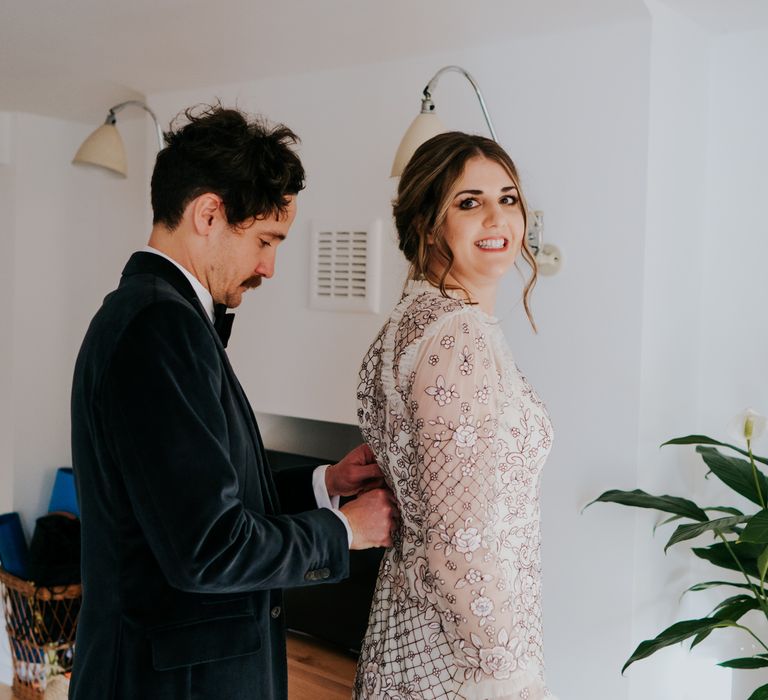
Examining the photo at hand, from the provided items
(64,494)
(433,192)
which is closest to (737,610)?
(433,192)

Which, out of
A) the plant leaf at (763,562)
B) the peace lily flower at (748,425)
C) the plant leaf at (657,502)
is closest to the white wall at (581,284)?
the plant leaf at (657,502)

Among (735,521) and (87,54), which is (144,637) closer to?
(735,521)

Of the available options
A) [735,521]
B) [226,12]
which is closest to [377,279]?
[226,12]

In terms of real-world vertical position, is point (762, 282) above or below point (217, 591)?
above

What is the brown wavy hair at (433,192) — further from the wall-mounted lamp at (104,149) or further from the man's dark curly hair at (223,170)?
the wall-mounted lamp at (104,149)

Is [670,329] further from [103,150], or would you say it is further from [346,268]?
[103,150]

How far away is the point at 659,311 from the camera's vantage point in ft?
6.93

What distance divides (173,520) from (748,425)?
4.34ft

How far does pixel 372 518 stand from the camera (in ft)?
4.34

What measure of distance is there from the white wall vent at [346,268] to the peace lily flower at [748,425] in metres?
1.11

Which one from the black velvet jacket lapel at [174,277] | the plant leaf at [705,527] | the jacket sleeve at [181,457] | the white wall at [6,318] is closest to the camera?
the jacket sleeve at [181,457]

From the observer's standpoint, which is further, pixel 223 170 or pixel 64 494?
pixel 64 494

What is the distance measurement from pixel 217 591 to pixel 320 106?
1935 mm

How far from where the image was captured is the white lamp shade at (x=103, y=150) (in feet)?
9.16
